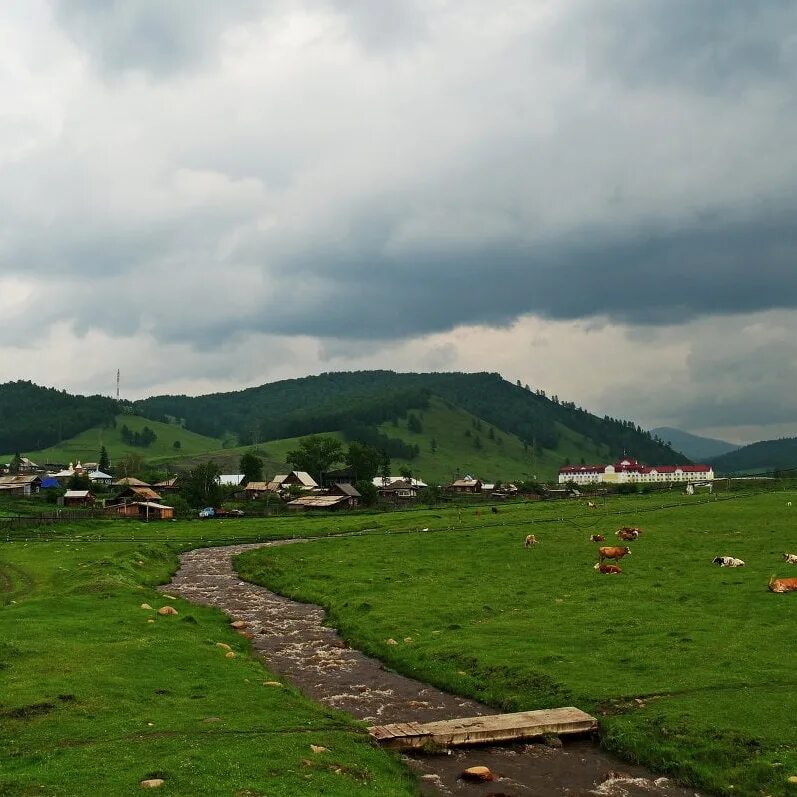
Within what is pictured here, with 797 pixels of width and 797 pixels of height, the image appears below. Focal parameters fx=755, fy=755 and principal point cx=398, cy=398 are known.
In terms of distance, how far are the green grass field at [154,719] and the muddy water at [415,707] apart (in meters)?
1.69

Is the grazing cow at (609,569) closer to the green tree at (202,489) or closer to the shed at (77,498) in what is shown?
the green tree at (202,489)

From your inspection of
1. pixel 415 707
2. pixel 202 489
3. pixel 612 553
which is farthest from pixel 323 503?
pixel 415 707

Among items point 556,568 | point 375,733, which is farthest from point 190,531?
point 375,733

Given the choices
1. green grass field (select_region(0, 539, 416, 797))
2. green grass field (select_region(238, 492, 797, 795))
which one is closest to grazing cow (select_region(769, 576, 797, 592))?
green grass field (select_region(238, 492, 797, 795))

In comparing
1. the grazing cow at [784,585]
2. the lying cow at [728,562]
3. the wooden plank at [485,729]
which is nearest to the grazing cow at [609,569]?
the lying cow at [728,562]

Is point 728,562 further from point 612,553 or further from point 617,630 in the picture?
point 617,630

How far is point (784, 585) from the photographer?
150 ft

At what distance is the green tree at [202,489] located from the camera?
168 meters

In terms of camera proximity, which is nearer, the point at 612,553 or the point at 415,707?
the point at 415,707

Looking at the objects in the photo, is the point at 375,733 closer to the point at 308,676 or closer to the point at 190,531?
the point at 308,676

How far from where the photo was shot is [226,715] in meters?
28.2

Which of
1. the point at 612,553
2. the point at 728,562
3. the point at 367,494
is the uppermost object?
the point at 367,494

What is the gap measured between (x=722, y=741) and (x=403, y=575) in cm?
4073

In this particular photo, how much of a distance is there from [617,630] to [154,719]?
2350 cm
